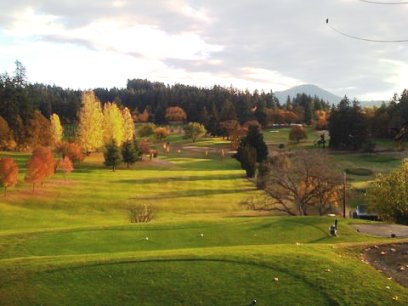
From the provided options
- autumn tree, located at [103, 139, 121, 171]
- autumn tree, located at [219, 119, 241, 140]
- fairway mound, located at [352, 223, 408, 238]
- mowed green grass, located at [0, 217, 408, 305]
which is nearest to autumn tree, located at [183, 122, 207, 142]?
autumn tree, located at [219, 119, 241, 140]

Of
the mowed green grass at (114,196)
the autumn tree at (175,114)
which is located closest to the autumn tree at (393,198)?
the mowed green grass at (114,196)

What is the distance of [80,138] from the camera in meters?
90.1

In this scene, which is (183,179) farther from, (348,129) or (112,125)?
(348,129)

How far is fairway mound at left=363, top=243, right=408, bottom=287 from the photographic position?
1858 cm

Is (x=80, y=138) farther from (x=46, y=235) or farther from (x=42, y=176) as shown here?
(x=46, y=235)

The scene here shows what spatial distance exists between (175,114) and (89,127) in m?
93.5

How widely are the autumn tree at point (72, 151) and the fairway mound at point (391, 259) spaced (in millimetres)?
68900

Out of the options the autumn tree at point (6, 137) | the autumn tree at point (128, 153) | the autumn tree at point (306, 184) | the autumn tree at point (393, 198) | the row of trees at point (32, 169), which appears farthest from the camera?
the autumn tree at point (6, 137)

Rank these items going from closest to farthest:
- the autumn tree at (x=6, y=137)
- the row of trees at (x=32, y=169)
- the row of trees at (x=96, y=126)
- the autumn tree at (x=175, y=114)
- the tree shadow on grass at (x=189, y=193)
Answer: the row of trees at (x=32, y=169), the tree shadow on grass at (x=189, y=193), the row of trees at (x=96, y=126), the autumn tree at (x=6, y=137), the autumn tree at (x=175, y=114)

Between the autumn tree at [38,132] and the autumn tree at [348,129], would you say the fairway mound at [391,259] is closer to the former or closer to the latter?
the autumn tree at [38,132]

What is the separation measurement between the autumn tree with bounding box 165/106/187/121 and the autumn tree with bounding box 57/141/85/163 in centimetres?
9682

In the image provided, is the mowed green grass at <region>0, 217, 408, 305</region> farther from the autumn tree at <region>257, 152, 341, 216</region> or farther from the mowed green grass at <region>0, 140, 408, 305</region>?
the autumn tree at <region>257, 152, 341, 216</region>

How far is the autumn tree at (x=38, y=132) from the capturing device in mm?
97562

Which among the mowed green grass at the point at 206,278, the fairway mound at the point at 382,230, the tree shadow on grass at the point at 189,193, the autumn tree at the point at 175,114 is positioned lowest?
the tree shadow on grass at the point at 189,193
